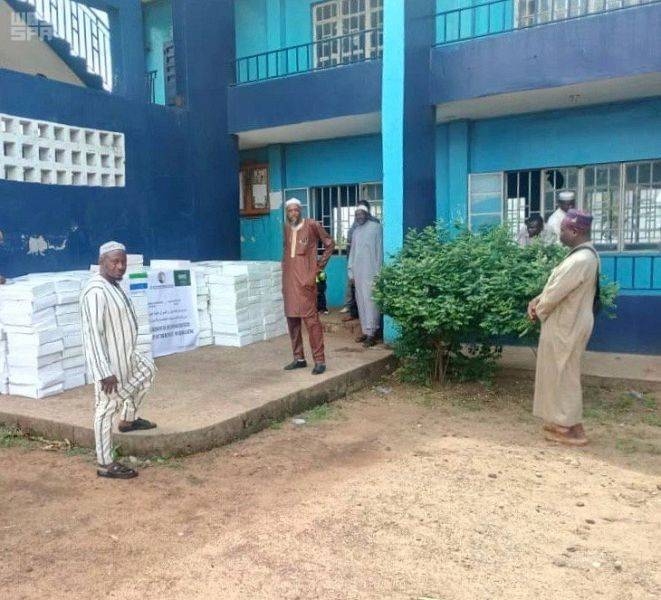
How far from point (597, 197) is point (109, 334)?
267 inches

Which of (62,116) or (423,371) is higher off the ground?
(62,116)

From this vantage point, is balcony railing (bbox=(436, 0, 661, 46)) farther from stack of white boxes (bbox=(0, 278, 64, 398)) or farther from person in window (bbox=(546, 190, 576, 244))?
stack of white boxes (bbox=(0, 278, 64, 398))

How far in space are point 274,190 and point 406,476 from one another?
25.6 ft

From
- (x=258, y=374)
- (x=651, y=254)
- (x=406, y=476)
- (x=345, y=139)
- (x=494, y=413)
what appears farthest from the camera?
(x=345, y=139)

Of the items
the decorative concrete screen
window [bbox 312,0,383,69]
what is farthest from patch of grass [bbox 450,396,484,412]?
window [bbox 312,0,383,69]

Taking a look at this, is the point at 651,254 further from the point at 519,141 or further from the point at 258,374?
the point at 258,374

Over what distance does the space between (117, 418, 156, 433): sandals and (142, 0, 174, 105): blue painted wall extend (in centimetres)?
905

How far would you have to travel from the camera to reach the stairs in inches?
303

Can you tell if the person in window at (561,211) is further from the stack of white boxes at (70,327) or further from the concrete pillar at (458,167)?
the stack of white boxes at (70,327)

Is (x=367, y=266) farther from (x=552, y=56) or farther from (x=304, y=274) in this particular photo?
(x=552, y=56)

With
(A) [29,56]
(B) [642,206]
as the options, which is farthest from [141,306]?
(B) [642,206]

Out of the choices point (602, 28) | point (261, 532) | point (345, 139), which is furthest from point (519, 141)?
point (261, 532)

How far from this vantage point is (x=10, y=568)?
2994 millimetres

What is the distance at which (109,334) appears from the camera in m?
3.92
